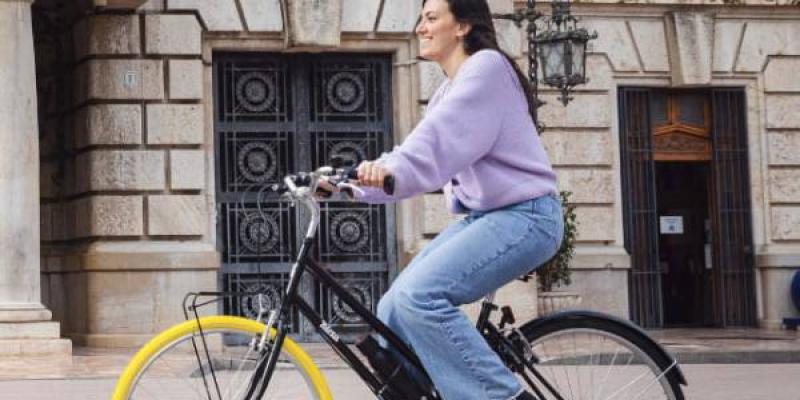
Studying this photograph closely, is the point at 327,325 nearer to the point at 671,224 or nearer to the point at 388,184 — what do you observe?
the point at 388,184

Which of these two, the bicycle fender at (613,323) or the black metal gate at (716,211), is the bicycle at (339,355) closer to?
the bicycle fender at (613,323)

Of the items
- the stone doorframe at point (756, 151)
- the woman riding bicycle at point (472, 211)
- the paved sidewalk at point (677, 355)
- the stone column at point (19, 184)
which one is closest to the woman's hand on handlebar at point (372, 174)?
the woman riding bicycle at point (472, 211)

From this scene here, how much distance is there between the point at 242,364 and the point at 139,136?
44.1 feet

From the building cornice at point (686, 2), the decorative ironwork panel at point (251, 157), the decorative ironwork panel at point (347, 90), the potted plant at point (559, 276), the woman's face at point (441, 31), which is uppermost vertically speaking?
the building cornice at point (686, 2)

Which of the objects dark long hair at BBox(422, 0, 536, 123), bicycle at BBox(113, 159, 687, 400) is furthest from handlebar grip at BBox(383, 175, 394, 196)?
dark long hair at BBox(422, 0, 536, 123)

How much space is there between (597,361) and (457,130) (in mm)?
950

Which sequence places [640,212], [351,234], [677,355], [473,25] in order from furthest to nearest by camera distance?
[640,212] → [351,234] → [677,355] → [473,25]

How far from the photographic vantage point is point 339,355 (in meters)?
5.01

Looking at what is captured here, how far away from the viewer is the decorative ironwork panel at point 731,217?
2120 centimetres

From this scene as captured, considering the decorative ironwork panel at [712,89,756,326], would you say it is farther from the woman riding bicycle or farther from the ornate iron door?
the woman riding bicycle

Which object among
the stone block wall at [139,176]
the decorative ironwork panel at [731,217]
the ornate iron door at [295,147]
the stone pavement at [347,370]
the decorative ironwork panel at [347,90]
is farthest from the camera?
the decorative ironwork panel at [731,217]

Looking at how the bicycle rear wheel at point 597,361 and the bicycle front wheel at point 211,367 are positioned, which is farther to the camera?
the bicycle rear wheel at point 597,361

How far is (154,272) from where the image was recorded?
17.7 m

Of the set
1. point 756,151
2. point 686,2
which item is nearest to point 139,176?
point 686,2
